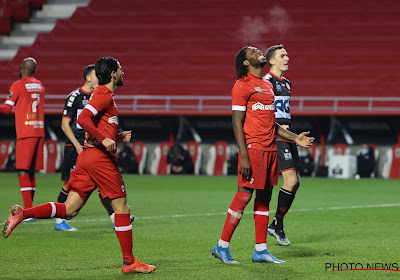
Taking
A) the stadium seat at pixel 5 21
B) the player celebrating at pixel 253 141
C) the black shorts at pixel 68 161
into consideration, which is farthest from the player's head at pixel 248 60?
the stadium seat at pixel 5 21

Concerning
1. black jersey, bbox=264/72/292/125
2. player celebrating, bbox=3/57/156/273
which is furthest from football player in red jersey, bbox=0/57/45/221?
player celebrating, bbox=3/57/156/273

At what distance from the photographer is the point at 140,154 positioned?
24.0 metres

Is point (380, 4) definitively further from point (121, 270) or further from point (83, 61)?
point (121, 270)

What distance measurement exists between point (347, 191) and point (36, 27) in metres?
20.0

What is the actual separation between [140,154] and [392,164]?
791 centimetres

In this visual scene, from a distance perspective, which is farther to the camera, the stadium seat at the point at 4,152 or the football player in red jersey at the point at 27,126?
the stadium seat at the point at 4,152

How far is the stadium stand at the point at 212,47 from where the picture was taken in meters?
26.5

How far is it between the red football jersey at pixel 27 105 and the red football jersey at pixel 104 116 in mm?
4039

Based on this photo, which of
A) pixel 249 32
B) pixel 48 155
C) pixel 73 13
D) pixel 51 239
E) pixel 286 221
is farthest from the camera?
pixel 73 13

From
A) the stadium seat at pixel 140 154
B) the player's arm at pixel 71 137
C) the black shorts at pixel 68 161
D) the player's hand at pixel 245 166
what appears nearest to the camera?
the player's hand at pixel 245 166

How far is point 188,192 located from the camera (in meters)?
16.2

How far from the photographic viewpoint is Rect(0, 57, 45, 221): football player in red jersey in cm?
1020

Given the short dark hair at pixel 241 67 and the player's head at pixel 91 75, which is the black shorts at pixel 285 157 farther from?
the player's head at pixel 91 75

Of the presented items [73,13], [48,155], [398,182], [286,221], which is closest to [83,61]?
[73,13]
